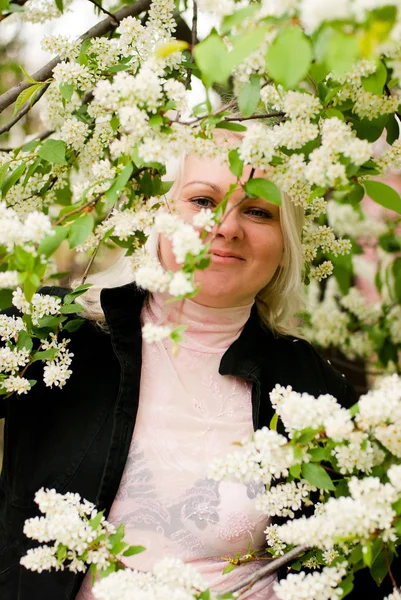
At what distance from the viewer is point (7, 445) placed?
1840 mm

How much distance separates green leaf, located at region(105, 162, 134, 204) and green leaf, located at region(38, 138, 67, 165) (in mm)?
355

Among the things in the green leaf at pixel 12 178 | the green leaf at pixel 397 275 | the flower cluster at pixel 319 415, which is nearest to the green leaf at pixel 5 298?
the green leaf at pixel 12 178

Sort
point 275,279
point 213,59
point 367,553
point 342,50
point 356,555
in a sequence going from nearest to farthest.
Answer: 1. point 342,50
2. point 213,59
3. point 367,553
4. point 356,555
5. point 275,279

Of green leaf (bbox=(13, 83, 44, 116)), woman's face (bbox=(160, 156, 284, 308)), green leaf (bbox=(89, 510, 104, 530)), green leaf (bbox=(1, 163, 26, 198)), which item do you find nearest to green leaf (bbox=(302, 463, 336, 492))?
green leaf (bbox=(89, 510, 104, 530))

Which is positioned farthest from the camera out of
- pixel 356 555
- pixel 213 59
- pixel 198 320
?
pixel 198 320

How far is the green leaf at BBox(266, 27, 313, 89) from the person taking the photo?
0.89m

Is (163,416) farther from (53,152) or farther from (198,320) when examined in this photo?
(53,152)

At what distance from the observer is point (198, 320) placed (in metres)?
2.02

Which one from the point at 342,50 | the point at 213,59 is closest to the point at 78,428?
the point at 213,59

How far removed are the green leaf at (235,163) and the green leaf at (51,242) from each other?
0.31 meters

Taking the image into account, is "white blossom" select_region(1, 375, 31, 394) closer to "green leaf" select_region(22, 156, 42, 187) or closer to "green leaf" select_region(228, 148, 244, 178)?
"green leaf" select_region(22, 156, 42, 187)

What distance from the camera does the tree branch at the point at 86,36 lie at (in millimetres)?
Answer: 1822

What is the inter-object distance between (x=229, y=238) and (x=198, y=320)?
32cm

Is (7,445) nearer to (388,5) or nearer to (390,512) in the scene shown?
(390,512)
